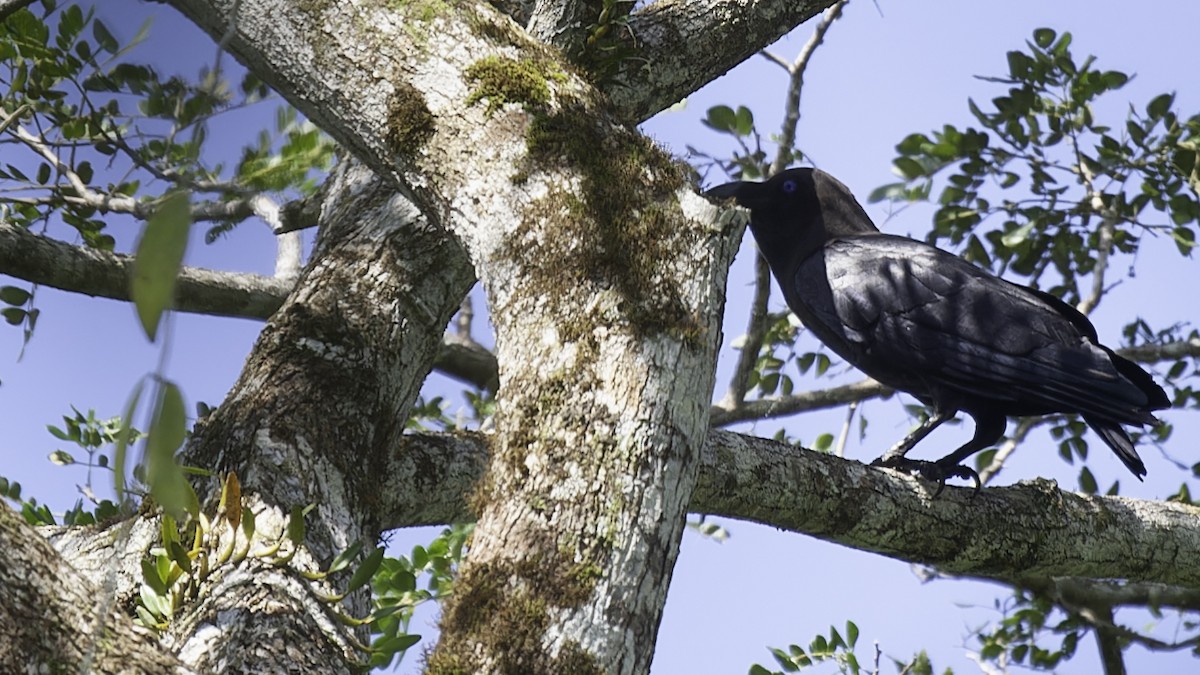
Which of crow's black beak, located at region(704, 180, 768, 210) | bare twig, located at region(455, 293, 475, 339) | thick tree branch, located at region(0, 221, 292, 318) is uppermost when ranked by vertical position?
crow's black beak, located at region(704, 180, 768, 210)

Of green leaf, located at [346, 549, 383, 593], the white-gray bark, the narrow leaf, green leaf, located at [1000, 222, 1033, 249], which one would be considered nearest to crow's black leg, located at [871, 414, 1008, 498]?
the white-gray bark

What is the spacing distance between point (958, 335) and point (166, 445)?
13.0 feet

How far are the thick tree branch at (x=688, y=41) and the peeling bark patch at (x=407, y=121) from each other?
1023 millimetres

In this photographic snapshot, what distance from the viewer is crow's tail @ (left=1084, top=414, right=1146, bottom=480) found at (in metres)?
3.99

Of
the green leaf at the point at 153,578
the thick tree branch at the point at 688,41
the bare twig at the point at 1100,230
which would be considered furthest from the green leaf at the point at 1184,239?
the green leaf at the point at 153,578

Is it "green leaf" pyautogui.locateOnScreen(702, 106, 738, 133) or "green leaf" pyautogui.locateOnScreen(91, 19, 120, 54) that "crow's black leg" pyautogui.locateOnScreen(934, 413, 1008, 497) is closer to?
"green leaf" pyautogui.locateOnScreen(702, 106, 738, 133)

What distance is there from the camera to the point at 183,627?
200 centimetres

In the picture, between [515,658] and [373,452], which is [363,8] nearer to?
[373,452]

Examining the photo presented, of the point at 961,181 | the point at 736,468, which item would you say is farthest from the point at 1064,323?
the point at 736,468

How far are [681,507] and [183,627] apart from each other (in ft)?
2.94

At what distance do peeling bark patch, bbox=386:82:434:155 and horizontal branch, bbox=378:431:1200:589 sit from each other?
104 cm

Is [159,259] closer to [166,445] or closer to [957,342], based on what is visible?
[166,445]

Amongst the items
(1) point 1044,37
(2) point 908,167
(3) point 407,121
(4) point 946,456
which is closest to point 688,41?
(3) point 407,121

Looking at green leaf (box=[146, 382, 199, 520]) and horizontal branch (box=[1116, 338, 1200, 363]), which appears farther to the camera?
horizontal branch (box=[1116, 338, 1200, 363])
